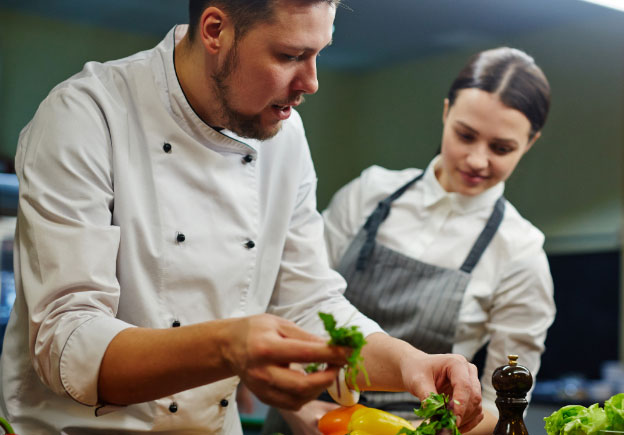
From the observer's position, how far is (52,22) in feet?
13.9

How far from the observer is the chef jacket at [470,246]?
219 cm

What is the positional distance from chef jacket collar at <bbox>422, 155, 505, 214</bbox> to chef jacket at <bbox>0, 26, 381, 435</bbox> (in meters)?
0.67

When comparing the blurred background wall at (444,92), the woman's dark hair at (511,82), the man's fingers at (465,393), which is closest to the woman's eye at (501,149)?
the woman's dark hair at (511,82)

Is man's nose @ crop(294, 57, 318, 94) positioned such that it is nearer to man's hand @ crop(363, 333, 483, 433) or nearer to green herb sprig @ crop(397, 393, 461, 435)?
man's hand @ crop(363, 333, 483, 433)

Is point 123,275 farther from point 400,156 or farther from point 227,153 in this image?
point 400,156

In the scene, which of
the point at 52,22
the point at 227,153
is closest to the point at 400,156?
the point at 52,22

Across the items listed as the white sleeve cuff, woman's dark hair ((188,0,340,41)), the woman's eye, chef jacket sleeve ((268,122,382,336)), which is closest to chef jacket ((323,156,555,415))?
the woman's eye

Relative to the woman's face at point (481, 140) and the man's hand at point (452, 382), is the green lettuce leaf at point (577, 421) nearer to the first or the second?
the man's hand at point (452, 382)

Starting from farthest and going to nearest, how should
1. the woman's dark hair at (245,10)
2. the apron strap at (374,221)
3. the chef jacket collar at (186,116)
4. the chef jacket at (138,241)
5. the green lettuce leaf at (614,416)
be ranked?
the apron strap at (374,221) < the chef jacket collar at (186,116) < the woman's dark hair at (245,10) < the chef jacket at (138,241) < the green lettuce leaf at (614,416)

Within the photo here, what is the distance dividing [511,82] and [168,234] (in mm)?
1166

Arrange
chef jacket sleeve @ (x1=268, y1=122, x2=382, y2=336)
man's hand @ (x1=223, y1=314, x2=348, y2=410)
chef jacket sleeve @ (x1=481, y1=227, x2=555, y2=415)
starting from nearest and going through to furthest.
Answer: man's hand @ (x1=223, y1=314, x2=348, y2=410) → chef jacket sleeve @ (x1=268, y1=122, x2=382, y2=336) → chef jacket sleeve @ (x1=481, y1=227, x2=555, y2=415)

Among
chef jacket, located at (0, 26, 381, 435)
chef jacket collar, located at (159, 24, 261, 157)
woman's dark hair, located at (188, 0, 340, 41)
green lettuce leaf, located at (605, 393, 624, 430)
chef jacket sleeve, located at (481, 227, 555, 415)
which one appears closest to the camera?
green lettuce leaf, located at (605, 393, 624, 430)

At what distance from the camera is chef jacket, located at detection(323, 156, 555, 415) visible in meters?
2.19

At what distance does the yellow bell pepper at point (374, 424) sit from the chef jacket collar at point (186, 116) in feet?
1.94
